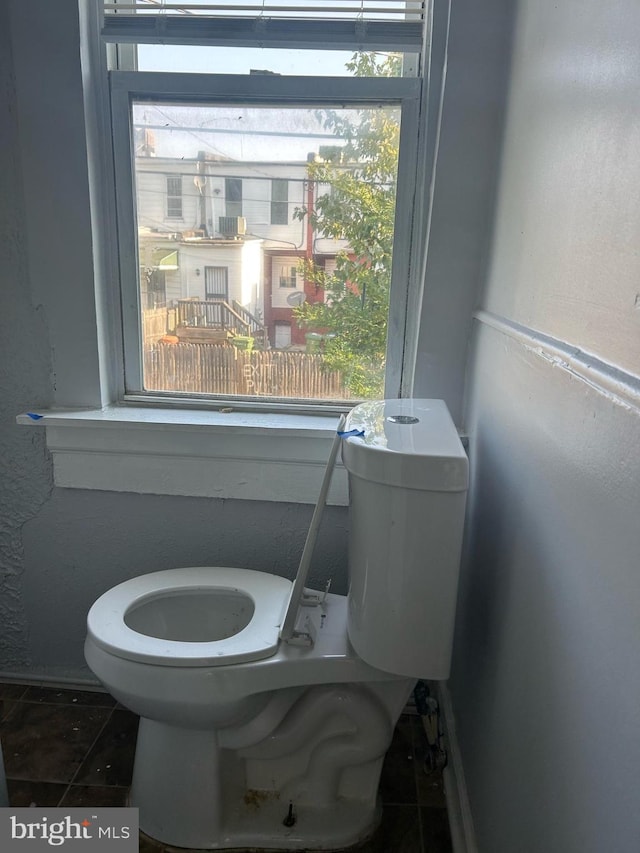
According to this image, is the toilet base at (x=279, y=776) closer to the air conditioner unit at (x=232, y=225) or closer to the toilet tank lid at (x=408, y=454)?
the toilet tank lid at (x=408, y=454)

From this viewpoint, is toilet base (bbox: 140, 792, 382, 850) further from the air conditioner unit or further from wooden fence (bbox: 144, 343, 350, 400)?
the air conditioner unit

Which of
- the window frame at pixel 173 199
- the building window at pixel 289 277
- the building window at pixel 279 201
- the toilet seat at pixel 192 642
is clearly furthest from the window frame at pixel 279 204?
the toilet seat at pixel 192 642

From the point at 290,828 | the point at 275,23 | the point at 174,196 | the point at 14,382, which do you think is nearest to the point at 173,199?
the point at 174,196

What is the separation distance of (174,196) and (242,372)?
0.43 meters

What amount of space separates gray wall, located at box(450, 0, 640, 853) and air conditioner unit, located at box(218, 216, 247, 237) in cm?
58

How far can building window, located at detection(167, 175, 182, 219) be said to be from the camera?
140 centimetres

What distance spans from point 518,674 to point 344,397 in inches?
31.1

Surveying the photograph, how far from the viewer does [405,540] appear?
91 centimetres

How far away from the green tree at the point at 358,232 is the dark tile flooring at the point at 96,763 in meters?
0.85

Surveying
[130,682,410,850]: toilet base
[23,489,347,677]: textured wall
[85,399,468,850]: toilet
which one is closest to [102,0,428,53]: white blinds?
[85,399,468,850]: toilet

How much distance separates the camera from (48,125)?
1.29 meters

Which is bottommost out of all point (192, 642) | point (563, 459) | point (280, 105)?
point (192, 642)

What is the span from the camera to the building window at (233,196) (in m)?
1.38

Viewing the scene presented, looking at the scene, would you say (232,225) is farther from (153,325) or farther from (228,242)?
(153,325)
